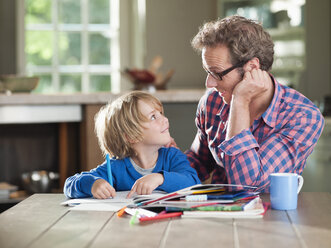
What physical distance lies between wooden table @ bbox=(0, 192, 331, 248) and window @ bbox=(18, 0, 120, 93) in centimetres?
474

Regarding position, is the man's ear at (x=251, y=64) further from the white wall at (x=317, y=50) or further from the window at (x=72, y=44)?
the window at (x=72, y=44)

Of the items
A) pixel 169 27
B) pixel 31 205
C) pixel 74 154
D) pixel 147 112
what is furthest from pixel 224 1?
pixel 31 205

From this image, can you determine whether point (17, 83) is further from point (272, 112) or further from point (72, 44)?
point (72, 44)

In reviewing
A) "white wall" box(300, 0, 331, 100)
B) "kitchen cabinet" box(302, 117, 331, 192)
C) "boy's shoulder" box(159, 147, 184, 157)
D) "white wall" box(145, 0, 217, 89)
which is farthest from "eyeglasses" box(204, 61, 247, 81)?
"white wall" box(145, 0, 217, 89)

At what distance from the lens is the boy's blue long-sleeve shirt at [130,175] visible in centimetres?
163

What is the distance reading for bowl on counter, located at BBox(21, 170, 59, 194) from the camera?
330cm

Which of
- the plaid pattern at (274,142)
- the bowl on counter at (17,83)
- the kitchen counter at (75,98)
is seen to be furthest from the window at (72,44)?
the plaid pattern at (274,142)

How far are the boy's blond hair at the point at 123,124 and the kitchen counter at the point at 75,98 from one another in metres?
1.36

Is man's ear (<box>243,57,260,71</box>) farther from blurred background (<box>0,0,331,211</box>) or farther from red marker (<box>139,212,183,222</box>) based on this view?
blurred background (<box>0,0,331,211</box>)

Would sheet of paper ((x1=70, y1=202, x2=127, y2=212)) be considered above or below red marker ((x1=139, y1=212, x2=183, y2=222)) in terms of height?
below

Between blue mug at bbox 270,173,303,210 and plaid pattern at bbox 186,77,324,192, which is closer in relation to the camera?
blue mug at bbox 270,173,303,210

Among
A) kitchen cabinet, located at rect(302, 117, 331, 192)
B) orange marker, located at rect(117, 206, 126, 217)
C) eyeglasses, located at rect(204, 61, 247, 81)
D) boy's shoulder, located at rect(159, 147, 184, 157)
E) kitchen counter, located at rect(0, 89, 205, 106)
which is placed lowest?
kitchen cabinet, located at rect(302, 117, 331, 192)

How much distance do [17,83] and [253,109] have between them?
1.87m

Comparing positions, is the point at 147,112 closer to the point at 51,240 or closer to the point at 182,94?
the point at 51,240
